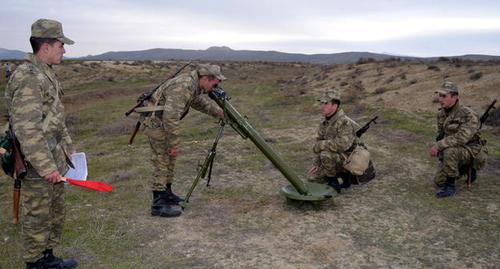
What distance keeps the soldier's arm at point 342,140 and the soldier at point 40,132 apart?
416 cm

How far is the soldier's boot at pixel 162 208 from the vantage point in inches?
256

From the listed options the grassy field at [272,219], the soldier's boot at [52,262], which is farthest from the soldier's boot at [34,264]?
the grassy field at [272,219]

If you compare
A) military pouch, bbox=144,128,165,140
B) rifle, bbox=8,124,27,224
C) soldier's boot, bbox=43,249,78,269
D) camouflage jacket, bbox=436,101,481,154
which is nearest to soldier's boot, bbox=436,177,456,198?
camouflage jacket, bbox=436,101,481,154

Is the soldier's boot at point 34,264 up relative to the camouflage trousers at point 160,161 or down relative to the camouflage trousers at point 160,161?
down

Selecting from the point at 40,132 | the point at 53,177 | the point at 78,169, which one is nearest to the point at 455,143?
the point at 78,169

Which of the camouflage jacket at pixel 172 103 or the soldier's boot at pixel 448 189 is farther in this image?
the soldier's boot at pixel 448 189

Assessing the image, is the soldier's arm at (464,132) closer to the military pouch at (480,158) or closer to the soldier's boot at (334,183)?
the military pouch at (480,158)

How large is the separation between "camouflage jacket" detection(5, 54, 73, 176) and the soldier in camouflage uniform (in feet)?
6.36

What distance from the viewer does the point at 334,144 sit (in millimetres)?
7246

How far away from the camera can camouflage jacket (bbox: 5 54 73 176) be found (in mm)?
4043

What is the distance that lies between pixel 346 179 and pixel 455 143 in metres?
1.86

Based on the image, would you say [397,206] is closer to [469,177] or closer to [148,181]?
[469,177]

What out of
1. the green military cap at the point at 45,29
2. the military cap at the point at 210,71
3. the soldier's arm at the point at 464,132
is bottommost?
the soldier's arm at the point at 464,132

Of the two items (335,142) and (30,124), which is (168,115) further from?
(335,142)
